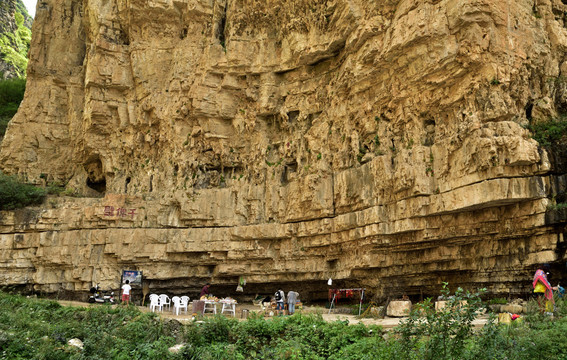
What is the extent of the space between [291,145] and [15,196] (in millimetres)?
14149

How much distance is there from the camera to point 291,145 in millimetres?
21547

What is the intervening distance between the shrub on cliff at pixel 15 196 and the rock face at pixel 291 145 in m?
0.81

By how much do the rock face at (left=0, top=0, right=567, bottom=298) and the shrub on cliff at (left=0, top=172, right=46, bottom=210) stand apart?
2.67ft

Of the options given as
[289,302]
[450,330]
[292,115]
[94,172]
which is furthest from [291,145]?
[450,330]

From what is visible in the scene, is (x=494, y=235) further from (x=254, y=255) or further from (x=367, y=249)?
(x=254, y=255)

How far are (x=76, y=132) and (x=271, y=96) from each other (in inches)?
510

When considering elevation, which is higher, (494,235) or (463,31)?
(463,31)

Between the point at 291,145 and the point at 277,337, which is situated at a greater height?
the point at 291,145

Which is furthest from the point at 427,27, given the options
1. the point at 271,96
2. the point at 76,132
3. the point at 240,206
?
the point at 76,132

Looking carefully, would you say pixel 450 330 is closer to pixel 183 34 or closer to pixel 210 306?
pixel 210 306

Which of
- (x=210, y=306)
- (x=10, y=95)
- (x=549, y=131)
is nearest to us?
(x=549, y=131)

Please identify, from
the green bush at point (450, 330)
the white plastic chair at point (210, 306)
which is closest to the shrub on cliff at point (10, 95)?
the white plastic chair at point (210, 306)

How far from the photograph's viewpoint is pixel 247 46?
23172 mm

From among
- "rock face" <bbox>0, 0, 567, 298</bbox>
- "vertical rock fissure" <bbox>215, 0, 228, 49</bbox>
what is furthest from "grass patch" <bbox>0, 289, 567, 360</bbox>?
"vertical rock fissure" <bbox>215, 0, 228, 49</bbox>
